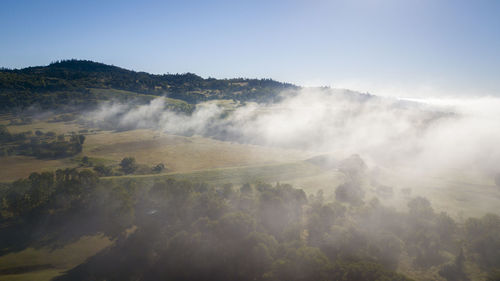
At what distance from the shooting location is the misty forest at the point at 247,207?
33.1m

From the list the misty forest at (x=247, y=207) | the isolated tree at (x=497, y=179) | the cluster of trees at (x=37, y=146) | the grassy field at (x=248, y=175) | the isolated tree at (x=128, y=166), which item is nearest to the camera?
the misty forest at (x=247, y=207)

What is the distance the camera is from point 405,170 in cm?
8075

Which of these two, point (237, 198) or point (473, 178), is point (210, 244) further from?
point (473, 178)

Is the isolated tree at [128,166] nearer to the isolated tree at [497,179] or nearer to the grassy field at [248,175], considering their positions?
the grassy field at [248,175]

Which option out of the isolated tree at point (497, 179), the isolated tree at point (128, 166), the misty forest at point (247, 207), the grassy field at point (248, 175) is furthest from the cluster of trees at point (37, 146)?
the isolated tree at point (497, 179)

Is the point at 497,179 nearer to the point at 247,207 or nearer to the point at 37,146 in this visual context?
the point at 247,207

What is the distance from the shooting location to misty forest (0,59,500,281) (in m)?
33.1

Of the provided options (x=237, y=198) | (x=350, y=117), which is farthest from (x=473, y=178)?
(x=237, y=198)

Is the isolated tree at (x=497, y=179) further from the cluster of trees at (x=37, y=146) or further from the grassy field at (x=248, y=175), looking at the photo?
the cluster of trees at (x=37, y=146)

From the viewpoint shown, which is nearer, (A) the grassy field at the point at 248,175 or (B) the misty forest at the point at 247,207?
(B) the misty forest at the point at 247,207

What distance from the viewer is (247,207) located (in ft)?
142

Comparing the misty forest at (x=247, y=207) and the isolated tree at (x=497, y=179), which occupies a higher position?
the isolated tree at (x=497, y=179)

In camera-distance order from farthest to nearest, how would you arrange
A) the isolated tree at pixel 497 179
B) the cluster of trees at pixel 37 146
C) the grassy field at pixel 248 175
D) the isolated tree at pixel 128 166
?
the cluster of trees at pixel 37 146
the isolated tree at pixel 497 179
the isolated tree at pixel 128 166
the grassy field at pixel 248 175

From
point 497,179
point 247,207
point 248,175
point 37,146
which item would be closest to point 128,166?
point 248,175
